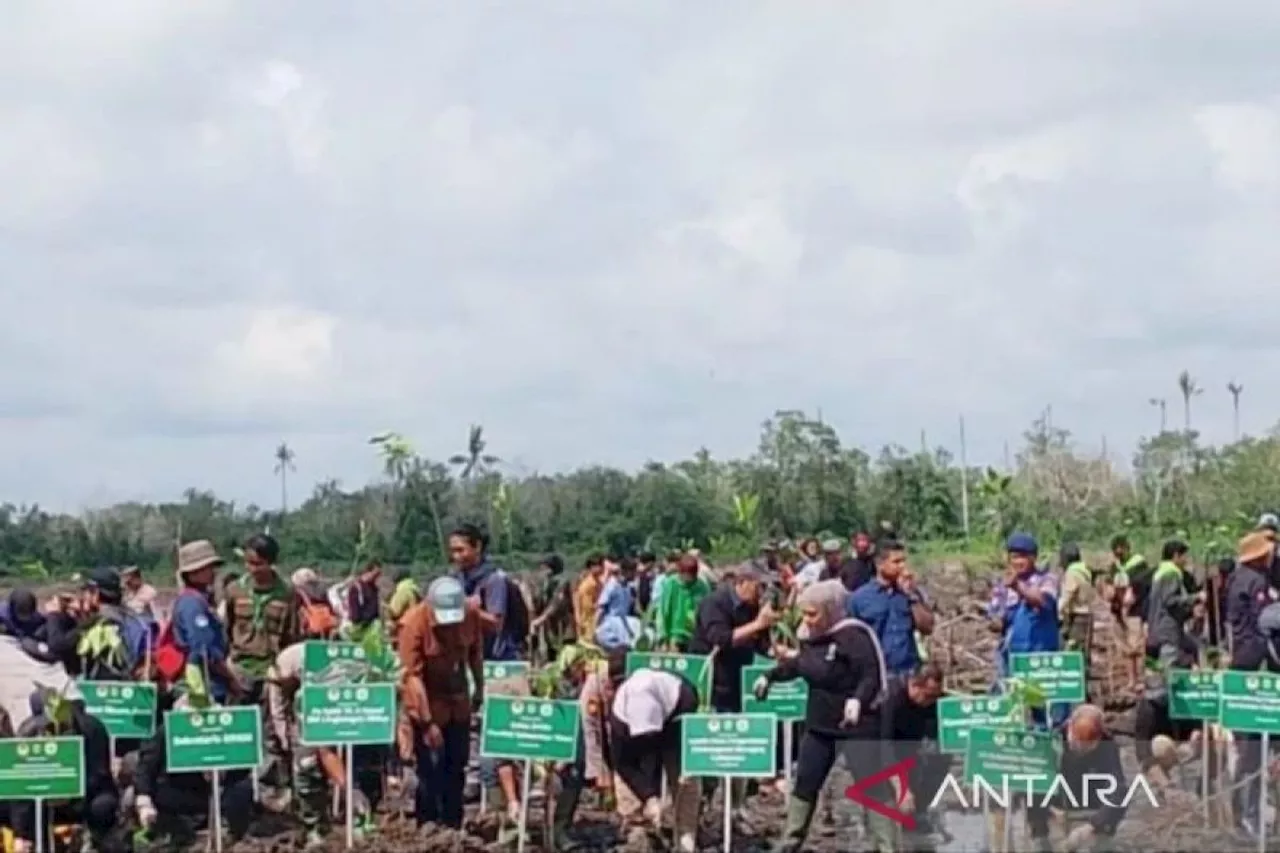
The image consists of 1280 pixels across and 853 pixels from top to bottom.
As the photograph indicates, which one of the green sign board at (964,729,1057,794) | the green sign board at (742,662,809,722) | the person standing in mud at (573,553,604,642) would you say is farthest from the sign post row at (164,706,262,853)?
the person standing in mud at (573,553,604,642)

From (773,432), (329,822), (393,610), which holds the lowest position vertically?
(329,822)

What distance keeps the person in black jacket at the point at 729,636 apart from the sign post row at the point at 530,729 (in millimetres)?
1748

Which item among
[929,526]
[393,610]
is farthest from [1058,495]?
[393,610]

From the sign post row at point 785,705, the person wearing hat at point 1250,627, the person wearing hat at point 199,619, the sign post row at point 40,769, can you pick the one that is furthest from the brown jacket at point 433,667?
the person wearing hat at point 1250,627

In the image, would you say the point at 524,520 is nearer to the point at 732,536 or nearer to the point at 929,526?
the point at 732,536

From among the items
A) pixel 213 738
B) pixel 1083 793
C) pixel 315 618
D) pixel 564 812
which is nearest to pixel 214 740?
pixel 213 738

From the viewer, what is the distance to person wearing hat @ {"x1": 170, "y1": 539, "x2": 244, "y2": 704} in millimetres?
12227

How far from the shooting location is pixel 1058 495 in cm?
4553

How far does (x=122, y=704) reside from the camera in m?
12.2

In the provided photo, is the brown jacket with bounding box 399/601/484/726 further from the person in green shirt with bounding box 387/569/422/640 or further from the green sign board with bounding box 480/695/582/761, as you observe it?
the person in green shirt with bounding box 387/569/422/640

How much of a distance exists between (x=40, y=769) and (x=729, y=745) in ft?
12.2

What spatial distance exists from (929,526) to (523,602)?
93.1 feet

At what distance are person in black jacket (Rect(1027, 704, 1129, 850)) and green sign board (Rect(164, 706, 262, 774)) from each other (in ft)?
14.4

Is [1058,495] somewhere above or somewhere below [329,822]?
above
